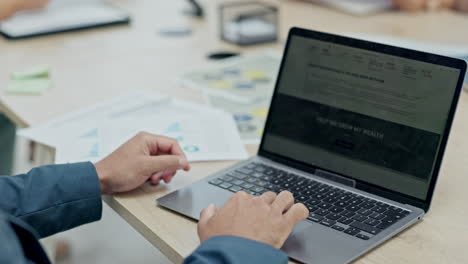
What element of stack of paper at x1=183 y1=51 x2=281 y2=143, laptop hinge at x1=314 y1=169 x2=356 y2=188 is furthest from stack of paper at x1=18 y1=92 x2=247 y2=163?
laptop hinge at x1=314 y1=169 x2=356 y2=188

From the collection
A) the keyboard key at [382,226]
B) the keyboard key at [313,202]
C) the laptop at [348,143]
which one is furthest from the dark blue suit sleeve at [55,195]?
the keyboard key at [382,226]

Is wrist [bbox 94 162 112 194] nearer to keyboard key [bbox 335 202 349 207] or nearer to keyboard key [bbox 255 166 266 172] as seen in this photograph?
keyboard key [bbox 255 166 266 172]

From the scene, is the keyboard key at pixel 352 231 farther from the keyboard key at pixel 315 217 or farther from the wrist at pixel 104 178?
the wrist at pixel 104 178

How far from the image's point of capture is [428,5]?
216cm

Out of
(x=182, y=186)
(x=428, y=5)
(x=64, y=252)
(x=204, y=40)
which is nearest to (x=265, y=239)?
(x=182, y=186)

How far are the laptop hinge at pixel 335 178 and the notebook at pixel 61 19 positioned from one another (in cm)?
117

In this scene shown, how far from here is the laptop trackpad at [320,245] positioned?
0.79 meters

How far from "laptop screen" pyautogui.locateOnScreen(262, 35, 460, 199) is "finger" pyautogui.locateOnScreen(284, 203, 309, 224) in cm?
17

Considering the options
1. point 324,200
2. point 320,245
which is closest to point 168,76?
point 324,200

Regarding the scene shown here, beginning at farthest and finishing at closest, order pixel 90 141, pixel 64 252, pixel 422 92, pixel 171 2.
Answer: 1. pixel 171 2
2. pixel 64 252
3. pixel 90 141
4. pixel 422 92

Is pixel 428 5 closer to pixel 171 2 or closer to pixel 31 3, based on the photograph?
pixel 171 2

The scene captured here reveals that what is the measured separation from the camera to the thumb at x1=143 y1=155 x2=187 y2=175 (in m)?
1.00

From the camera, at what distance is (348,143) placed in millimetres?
997

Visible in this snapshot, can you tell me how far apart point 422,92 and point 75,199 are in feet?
1.85
